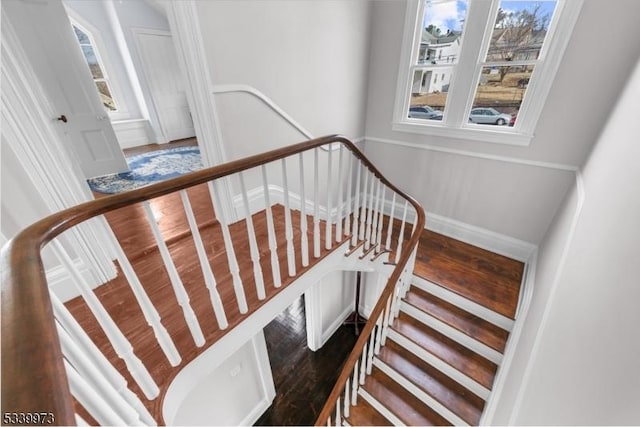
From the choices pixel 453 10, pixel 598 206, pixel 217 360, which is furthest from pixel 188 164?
pixel 598 206

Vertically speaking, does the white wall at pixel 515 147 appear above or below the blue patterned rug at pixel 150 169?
above

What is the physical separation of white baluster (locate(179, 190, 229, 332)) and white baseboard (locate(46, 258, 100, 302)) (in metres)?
0.75

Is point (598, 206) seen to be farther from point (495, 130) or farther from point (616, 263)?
point (495, 130)

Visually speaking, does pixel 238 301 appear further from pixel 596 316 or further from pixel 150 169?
pixel 150 169

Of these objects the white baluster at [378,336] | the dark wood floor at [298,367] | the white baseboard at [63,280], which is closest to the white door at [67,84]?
the white baseboard at [63,280]

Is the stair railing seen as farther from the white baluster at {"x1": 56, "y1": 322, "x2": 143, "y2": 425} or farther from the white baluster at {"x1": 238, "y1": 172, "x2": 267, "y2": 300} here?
the white baluster at {"x1": 56, "y1": 322, "x2": 143, "y2": 425}

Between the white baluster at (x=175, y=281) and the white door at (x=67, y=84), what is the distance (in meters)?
1.82

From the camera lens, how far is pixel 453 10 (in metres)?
2.32

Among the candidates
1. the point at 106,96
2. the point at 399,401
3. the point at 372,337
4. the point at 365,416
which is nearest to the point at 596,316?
the point at 372,337

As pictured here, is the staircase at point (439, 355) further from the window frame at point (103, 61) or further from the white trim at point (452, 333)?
the window frame at point (103, 61)

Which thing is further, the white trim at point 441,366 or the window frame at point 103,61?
the window frame at point 103,61

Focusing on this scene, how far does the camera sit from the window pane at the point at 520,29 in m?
1.98

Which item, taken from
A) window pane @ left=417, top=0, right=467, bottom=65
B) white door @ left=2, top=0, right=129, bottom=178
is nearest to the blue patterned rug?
white door @ left=2, top=0, right=129, bottom=178

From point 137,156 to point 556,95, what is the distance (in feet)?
17.7
